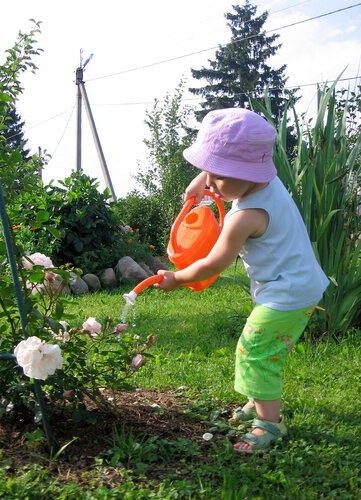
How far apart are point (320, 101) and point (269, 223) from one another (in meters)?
1.94

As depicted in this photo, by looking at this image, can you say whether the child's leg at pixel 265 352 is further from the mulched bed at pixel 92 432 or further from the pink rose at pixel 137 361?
the pink rose at pixel 137 361

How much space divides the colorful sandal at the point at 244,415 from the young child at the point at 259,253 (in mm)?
163

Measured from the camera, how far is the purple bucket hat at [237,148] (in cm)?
186

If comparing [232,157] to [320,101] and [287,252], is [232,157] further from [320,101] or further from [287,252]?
[320,101]

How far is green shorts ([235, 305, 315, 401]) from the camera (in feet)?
6.52

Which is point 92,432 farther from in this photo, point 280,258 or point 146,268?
point 146,268

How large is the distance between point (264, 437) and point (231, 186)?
104 cm

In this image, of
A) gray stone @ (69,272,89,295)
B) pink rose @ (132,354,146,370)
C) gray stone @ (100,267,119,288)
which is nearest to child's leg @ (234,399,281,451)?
pink rose @ (132,354,146,370)

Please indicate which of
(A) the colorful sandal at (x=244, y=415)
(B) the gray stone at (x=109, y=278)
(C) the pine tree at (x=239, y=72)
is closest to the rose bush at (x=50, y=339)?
(A) the colorful sandal at (x=244, y=415)

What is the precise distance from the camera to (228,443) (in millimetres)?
1965

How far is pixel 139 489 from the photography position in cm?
165

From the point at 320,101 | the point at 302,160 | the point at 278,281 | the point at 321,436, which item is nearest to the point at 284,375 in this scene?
the point at 321,436

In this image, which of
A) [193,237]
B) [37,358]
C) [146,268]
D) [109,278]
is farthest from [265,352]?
[146,268]

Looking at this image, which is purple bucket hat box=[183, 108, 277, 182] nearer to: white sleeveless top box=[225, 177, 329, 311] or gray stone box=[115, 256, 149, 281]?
white sleeveless top box=[225, 177, 329, 311]
